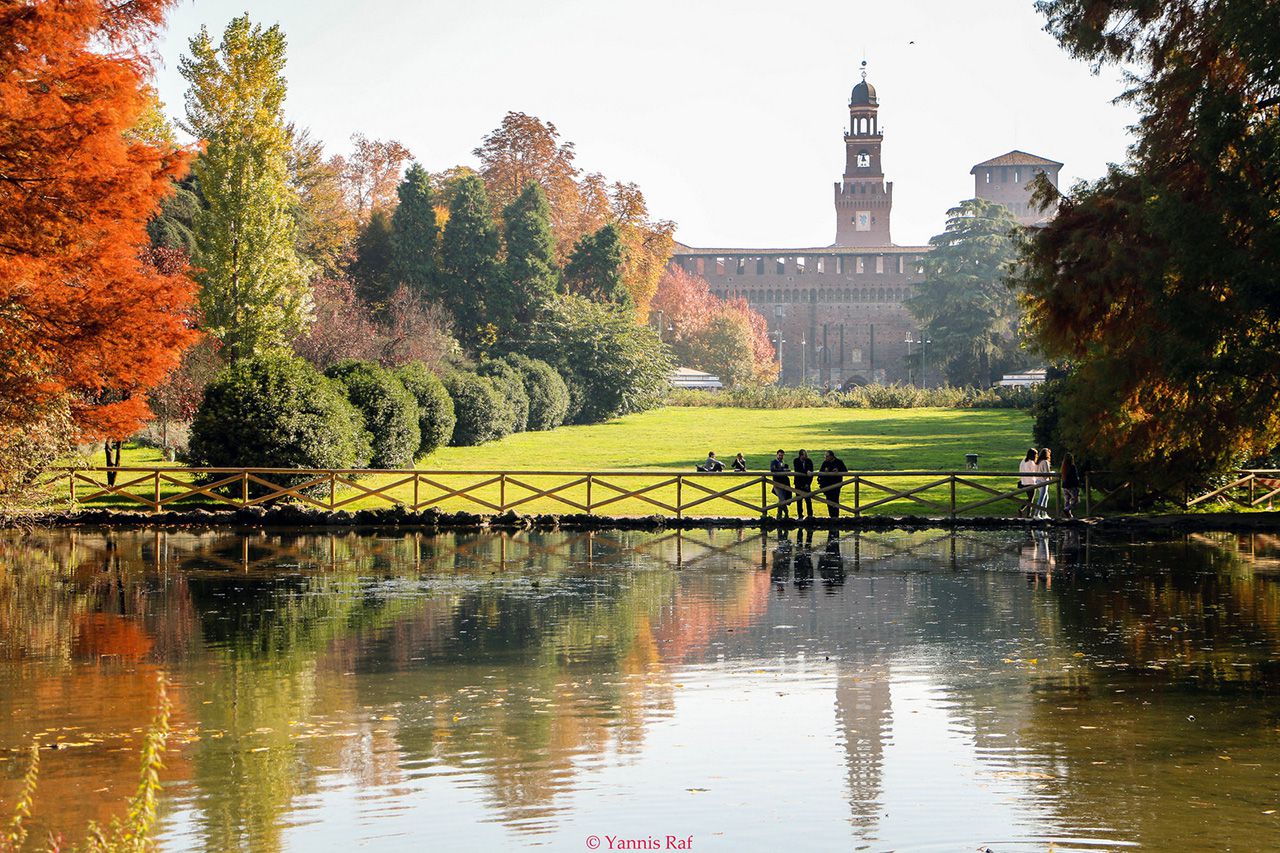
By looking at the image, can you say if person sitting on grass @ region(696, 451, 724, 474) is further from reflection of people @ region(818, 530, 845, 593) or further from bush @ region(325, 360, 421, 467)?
reflection of people @ region(818, 530, 845, 593)

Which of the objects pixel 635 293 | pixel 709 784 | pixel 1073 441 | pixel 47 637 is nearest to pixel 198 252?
pixel 1073 441

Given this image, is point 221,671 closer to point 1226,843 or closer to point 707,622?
point 707,622

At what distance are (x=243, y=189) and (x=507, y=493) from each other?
875 cm

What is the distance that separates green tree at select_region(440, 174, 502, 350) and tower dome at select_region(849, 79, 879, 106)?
71204 millimetres

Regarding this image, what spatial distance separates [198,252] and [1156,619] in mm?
24905

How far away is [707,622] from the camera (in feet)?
45.0

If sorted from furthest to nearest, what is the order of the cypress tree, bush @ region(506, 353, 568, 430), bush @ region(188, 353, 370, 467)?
the cypress tree < bush @ region(506, 353, 568, 430) < bush @ region(188, 353, 370, 467)

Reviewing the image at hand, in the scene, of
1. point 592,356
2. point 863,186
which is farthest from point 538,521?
point 863,186

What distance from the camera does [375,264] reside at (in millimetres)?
58219

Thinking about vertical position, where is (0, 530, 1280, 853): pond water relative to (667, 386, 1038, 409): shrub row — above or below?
below

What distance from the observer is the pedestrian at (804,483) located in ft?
82.1

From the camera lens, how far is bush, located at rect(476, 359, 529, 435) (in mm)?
45250

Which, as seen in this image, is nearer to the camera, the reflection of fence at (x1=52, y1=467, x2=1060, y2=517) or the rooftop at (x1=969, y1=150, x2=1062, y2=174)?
the reflection of fence at (x1=52, y1=467, x2=1060, y2=517)

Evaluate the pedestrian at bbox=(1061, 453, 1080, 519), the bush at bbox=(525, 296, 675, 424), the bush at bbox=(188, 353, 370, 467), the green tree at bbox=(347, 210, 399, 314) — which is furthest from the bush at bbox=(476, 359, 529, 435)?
the pedestrian at bbox=(1061, 453, 1080, 519)
